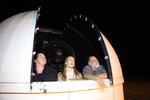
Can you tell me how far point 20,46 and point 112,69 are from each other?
2.08 m

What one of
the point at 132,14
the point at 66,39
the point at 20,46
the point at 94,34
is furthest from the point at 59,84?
the point at 132,14

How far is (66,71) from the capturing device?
7070 mm

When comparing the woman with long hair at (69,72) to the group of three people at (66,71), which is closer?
the group of three people at (66,71)

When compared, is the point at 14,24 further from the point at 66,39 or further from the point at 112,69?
the point at 66,39

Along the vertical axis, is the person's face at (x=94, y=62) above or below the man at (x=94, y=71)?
above

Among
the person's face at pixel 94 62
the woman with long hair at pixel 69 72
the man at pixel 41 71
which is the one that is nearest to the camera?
the man at pixel 41 71

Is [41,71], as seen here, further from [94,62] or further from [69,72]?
[94,62]

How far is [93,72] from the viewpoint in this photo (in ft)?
23.9

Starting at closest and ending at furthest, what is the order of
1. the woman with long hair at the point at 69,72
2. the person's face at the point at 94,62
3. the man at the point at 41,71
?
the man at the point at 41,71 → the woman with long hair at the point at 69,72 → the person's face at the point at 94,62

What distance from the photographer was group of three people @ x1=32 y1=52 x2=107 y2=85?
265 inches

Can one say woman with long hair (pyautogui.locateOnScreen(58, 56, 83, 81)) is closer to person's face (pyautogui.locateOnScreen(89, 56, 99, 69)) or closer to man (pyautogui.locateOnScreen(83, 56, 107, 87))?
man (pyautogui.locateOnScreen(83, 56, 107, 87))

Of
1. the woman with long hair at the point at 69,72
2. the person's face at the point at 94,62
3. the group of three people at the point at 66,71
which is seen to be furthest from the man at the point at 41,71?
the person's face at the point at 94,62

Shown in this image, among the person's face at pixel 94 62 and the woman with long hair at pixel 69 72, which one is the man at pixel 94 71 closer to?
the person's face at pixel 94 62

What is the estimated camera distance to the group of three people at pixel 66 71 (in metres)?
6.73
